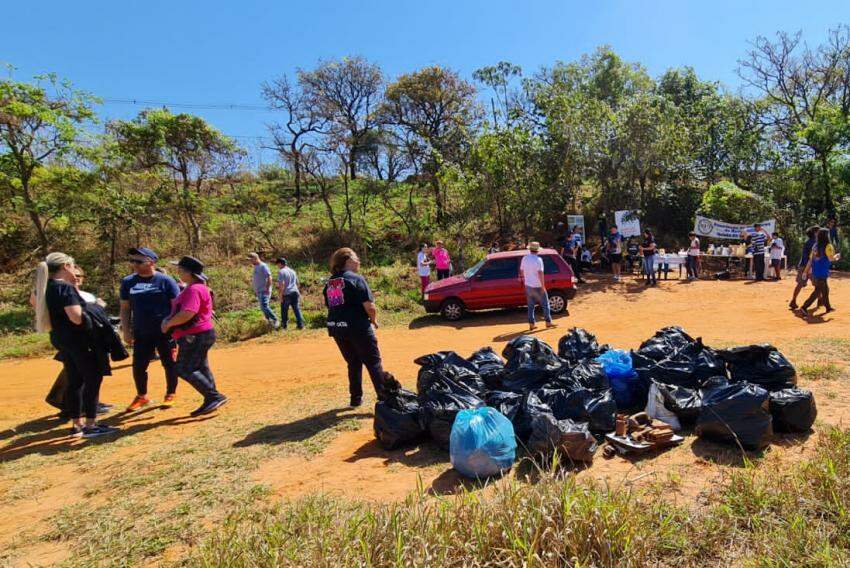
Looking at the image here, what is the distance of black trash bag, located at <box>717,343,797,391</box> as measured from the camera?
14.5ft

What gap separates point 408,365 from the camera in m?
7.75

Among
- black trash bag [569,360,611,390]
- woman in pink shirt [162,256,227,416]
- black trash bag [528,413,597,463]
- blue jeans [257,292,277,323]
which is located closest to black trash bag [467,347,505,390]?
black trash bag [569,360,611,390]

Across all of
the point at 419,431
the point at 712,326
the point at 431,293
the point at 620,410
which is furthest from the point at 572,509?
the point at 431,293

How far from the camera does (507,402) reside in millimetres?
4465

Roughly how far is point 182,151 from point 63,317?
45.9ft

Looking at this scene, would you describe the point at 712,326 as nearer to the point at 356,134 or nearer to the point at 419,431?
the point at 419,431

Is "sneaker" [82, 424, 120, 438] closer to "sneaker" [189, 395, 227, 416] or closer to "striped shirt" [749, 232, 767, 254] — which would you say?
"sneaker" [189, 395, 227, 416]

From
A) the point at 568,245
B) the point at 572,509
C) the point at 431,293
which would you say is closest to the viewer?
the point at 572,509

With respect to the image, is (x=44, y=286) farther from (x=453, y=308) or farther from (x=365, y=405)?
(x=453, y=308)

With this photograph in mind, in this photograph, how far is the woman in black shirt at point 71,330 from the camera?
4875mm

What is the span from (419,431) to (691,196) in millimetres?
20659

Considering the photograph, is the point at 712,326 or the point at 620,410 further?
the point at 712,326

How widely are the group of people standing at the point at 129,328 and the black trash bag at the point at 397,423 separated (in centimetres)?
250

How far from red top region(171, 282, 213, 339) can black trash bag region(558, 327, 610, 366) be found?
4.21 m
